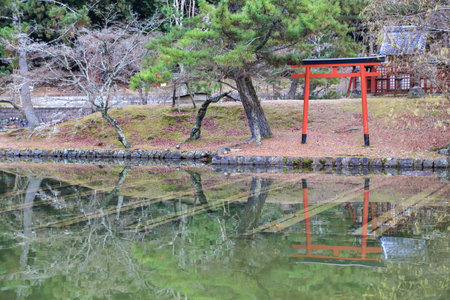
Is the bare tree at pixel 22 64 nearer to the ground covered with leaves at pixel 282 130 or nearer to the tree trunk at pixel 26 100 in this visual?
the tree trunk at pixel 26 100

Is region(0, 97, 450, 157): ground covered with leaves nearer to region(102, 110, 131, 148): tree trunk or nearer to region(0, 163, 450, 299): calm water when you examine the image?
region(102, 110, 131, 148): tree trunk

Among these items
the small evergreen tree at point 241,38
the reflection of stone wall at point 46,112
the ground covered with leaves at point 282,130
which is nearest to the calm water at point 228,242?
the small evergreen tree at point 241,38

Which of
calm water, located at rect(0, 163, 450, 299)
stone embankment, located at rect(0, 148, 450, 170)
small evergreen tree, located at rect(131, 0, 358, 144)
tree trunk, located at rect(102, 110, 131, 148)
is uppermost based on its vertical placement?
small evergreen tree, located at rect(131, 0, 358, 144)

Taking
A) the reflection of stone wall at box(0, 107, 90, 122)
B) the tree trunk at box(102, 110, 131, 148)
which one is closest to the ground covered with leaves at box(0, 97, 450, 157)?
the tree trunk at box(102, 110, 131, 148)

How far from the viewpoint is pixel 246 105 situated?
17.6 meters

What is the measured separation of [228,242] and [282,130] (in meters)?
14.5

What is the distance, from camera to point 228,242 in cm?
577

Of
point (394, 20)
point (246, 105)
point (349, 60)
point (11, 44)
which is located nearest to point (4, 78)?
point (11, 44)

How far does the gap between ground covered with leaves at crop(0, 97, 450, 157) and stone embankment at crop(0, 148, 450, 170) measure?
646 mm

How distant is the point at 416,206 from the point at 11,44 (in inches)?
706

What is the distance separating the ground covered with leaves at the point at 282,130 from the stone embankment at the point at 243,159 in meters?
0.65

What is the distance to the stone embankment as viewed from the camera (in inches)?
536

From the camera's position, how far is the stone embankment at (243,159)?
1360cm

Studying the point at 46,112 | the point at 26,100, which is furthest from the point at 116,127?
the point at 46,112
